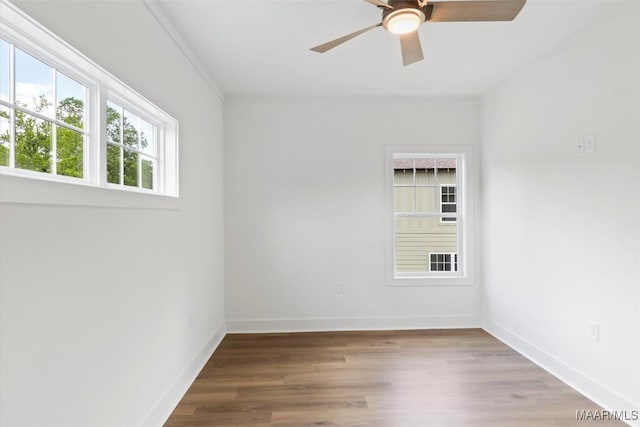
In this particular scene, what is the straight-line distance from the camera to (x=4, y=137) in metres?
1.18

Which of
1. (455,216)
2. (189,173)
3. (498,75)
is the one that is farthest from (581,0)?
(189,173)

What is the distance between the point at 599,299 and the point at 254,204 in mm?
3207

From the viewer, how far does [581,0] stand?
212 cm

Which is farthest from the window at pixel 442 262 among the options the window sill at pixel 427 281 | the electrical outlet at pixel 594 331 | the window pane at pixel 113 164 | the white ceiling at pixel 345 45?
the window pane at pixel 113 164

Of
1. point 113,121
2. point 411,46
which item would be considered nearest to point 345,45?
point 411,46

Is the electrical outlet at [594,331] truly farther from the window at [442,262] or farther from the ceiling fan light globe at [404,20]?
the ceiling fan light globe at [404,20]

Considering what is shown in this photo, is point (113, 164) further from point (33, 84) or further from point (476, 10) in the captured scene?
point (476, 10)

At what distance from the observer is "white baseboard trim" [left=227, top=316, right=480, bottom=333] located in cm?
384

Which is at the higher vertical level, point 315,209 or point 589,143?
point 589,143

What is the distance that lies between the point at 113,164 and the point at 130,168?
8.1 inches

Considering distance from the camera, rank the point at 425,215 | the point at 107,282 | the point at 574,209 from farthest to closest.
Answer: the point at 425,215 < the point at 574,209 < the point at 107,282

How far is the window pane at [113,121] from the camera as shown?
72.3 inches

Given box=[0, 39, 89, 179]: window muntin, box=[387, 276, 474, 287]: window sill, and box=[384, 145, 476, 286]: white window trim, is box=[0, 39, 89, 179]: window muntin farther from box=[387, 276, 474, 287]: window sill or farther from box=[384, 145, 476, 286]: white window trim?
box=[387, 276, 474, 287]: window sill

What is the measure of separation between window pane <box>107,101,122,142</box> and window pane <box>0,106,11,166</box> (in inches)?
24.4
